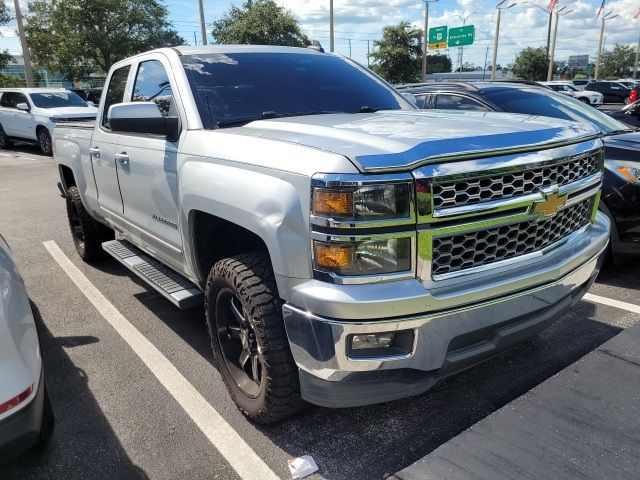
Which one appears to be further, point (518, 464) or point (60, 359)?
point (60, 359)

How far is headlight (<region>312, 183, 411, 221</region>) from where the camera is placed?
212 centimetres

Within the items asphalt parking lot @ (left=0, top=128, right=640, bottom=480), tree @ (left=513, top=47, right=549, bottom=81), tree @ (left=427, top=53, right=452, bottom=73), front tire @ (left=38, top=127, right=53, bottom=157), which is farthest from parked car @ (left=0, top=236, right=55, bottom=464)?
tree @ (left=427, top=53, right=452, bottom=73)

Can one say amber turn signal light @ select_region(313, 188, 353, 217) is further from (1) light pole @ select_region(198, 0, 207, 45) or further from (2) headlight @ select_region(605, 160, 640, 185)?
(1) light pole @ select_region(198, 0, 207, 45)

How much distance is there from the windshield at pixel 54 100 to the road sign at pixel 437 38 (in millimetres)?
38937

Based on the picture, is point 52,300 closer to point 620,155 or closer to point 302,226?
point 302,226

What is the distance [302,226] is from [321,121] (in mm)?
1006

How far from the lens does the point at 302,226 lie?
2229mm

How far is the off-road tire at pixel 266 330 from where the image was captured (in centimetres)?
250

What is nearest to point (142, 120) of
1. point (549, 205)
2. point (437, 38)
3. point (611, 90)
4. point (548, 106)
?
point (549, 205)

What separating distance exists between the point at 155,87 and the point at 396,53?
→ 1349 inches

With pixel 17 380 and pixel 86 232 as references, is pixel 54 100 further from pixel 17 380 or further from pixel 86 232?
pixel 17 380

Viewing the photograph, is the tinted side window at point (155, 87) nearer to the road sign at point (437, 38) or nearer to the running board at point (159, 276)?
the running board at point (159, 276)

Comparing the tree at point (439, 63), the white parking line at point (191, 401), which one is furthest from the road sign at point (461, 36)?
the white parking line at point (191, 401)

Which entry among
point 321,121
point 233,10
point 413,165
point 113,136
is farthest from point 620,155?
point 233,10
